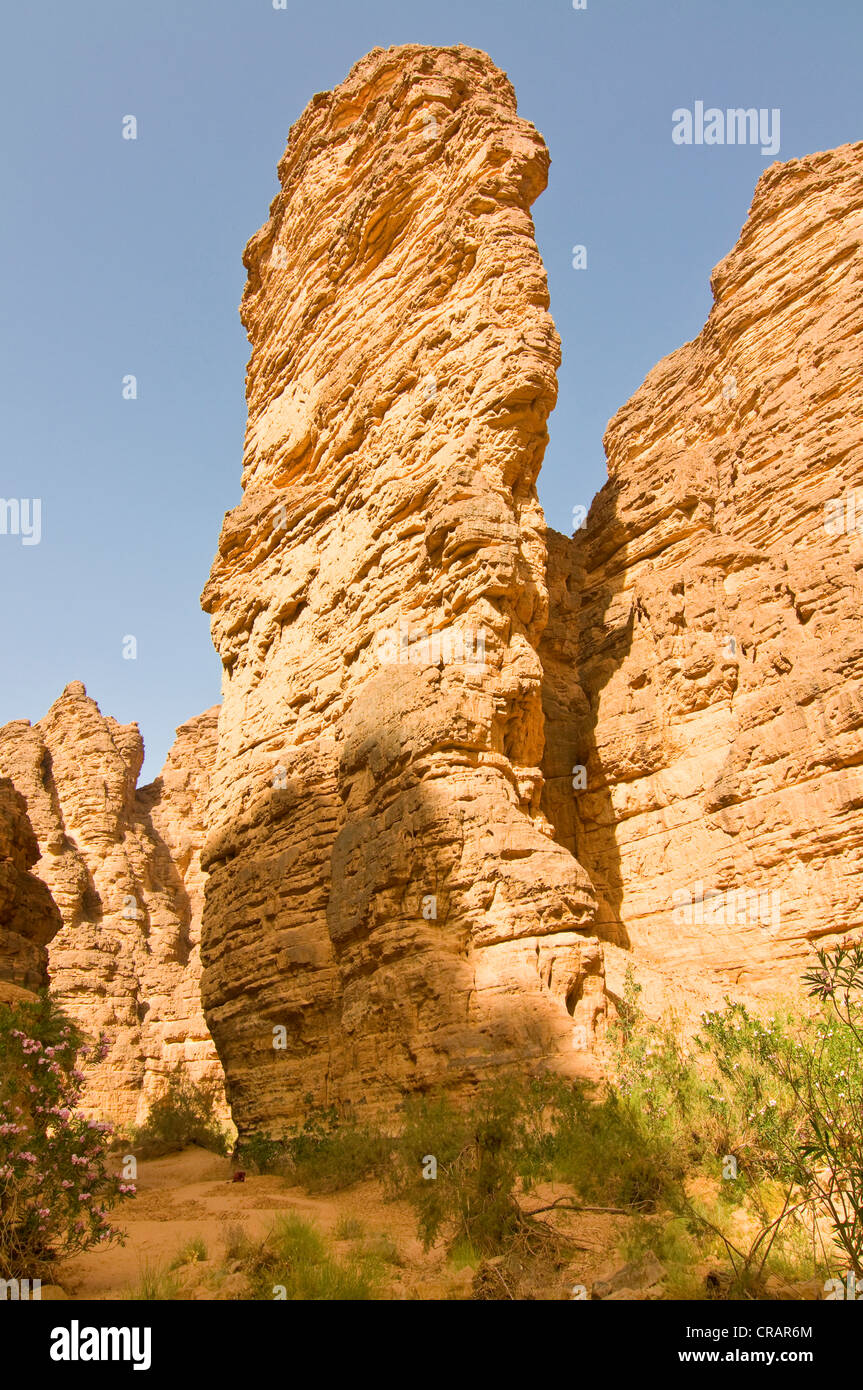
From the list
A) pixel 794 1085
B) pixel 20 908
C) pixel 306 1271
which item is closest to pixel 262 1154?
pixel 20 908

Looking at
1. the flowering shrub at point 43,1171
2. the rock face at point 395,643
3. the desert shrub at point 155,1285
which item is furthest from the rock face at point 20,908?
the desert shrub at point 155,1285

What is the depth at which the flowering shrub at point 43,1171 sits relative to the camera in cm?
696

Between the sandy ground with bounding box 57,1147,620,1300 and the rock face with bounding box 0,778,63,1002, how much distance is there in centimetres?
352

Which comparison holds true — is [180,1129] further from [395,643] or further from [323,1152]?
[395,643]

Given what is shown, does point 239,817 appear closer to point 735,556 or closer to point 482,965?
point 482,965

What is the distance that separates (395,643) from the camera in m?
14.9

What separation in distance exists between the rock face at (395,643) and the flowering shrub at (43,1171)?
405 cm

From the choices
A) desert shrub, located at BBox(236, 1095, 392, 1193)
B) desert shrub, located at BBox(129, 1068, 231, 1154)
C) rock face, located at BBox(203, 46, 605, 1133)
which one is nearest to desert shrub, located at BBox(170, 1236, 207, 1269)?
desert shrub, located at BBox(236, 1095, 392, 1193)

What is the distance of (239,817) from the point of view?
58.2ft

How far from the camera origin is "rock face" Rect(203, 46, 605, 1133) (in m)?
11.5

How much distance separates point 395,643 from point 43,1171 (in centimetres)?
906
